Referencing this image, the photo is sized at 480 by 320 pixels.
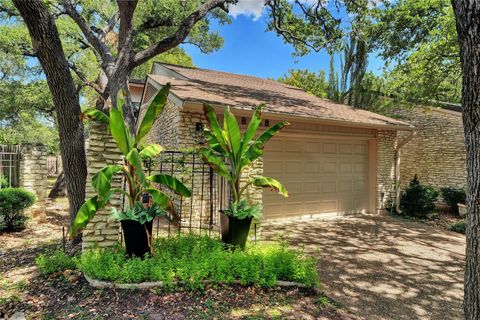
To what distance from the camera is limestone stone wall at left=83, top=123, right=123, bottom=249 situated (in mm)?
4113

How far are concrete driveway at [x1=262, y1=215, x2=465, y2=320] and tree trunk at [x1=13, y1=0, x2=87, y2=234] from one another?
14.0 ft

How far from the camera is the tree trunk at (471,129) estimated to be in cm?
209

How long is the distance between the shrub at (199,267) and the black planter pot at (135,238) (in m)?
0.14

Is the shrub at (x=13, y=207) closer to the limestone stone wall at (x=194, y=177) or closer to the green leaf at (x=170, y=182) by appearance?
the limestone stone wall at (x=194, y=177)

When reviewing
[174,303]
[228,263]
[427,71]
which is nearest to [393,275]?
[228,263]

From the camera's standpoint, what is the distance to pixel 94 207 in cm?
364

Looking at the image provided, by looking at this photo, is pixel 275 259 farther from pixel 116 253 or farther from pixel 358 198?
pixel 358 198

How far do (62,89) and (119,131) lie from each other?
5.51 feet

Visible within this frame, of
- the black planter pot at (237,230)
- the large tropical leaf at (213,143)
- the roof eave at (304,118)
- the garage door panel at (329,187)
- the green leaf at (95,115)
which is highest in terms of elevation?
the roof eave at (304,118)

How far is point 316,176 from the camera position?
895cm

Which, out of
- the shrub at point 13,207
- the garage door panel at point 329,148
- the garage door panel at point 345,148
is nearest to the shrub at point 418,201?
the garage door panel at point 345,148

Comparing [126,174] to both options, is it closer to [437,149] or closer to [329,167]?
[329,167]

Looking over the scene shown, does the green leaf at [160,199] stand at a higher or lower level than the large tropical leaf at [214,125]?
lower

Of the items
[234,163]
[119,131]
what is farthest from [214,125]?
[119,131]
